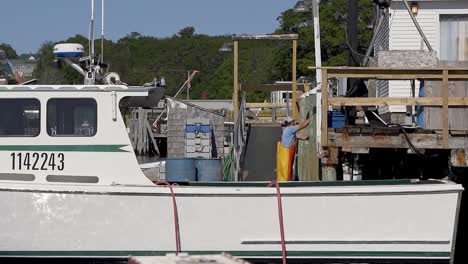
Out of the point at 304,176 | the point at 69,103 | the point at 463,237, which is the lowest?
the point at 463,237

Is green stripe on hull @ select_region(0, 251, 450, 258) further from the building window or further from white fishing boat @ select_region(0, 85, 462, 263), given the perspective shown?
the building window

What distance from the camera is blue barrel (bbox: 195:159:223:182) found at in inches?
492

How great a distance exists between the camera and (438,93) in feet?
38.7

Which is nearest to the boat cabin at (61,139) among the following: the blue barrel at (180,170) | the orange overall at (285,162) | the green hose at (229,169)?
the blue barrel at (180,170)

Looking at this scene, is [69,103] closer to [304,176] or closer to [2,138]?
[2,138]

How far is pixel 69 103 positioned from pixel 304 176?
204 inches

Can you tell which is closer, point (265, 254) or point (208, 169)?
point (265, 254)

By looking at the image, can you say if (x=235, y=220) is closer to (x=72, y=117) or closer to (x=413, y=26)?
(x=72, y=117)

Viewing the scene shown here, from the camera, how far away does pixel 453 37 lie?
2092 centimetres

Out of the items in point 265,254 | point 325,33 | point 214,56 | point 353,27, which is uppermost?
point 214,56

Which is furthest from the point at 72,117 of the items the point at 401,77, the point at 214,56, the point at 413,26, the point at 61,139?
the point at 214,56

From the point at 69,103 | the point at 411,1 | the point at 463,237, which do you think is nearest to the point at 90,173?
the point at 69,103

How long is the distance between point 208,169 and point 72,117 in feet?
8.35

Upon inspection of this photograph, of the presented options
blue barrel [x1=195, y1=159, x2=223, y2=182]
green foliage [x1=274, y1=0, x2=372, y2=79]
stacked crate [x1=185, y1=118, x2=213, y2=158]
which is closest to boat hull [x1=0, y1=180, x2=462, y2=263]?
blue barrel [x1=195, y1=159, x2=223, y2=182]
